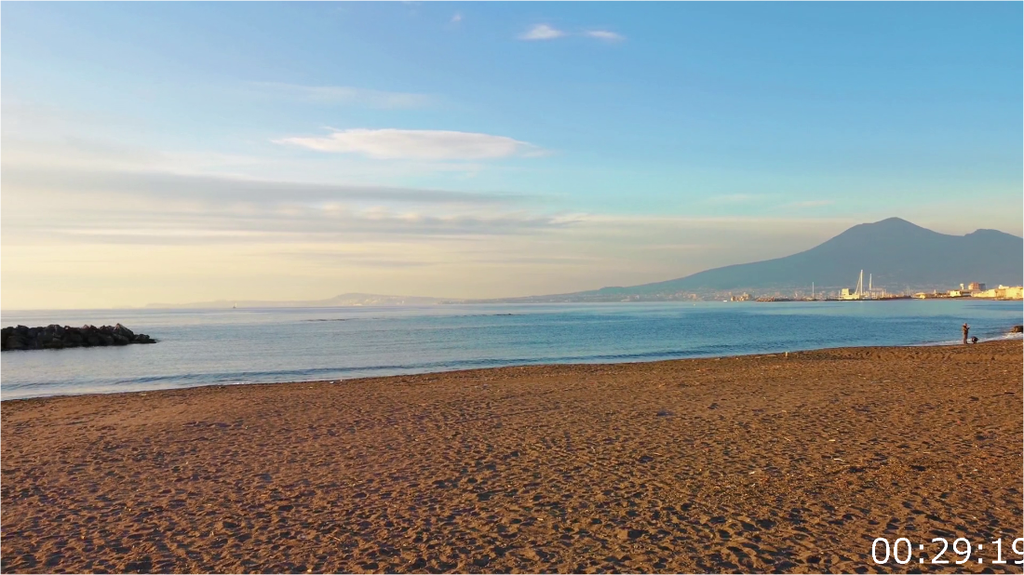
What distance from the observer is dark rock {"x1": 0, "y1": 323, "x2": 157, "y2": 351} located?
144 ft

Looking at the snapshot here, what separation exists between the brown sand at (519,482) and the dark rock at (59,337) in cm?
3501

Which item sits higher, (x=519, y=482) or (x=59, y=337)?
(x=519, y=482)

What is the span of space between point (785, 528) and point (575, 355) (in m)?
27.5

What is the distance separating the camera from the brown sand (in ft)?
19.4

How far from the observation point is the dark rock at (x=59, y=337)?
144 ft

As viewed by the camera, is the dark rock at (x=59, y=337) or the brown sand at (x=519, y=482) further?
the dark rock at (x=59, y=337)

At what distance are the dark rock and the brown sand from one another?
3501 centimetres

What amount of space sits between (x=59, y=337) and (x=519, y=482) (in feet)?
160

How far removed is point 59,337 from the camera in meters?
45.5

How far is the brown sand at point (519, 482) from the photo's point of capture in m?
5.90

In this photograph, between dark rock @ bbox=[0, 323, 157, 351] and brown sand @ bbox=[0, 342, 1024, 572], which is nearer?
brown sand @ bbox=[0, 342, 1024, 572]

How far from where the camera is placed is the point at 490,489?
7.73m

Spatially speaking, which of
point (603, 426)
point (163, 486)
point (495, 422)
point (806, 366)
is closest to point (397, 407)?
point (495, 422)

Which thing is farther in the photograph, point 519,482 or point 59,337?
point 59,337
